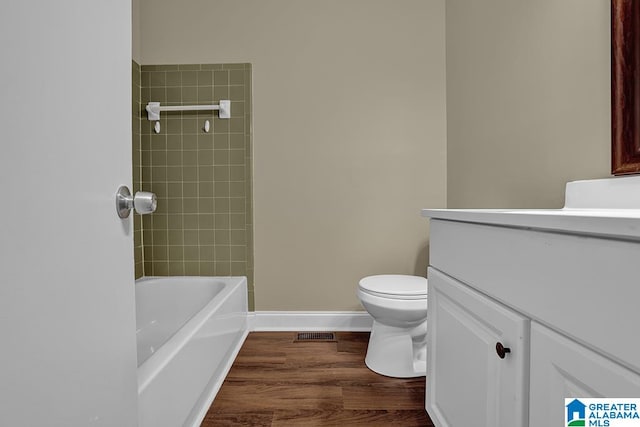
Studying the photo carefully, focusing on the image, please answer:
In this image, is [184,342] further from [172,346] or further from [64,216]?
[64,216]

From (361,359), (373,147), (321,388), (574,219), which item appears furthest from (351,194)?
(574,219)

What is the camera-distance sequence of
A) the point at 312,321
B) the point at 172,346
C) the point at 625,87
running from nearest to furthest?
the point at 625,87, the point at 172,346, the point at 312,321

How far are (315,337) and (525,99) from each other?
1.66 m

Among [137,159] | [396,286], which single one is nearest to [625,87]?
[396,286]

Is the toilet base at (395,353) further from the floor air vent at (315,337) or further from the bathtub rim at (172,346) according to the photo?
the bathtub rim at (172,346)

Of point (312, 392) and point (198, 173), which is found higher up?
point (198, 173)

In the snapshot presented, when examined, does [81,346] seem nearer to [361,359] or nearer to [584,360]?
[584,360]

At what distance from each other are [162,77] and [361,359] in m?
2.11

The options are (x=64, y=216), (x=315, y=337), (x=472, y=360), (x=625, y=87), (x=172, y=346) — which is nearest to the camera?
(x=64, y=216)

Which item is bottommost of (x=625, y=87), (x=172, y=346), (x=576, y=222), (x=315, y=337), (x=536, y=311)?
(x=315, y=337)

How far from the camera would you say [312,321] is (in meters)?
2.09

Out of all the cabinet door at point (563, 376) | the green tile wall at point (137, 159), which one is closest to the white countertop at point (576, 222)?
the cabinet door at point (563, 376)

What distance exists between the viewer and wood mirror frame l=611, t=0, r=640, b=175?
903mm

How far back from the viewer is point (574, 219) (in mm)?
482
